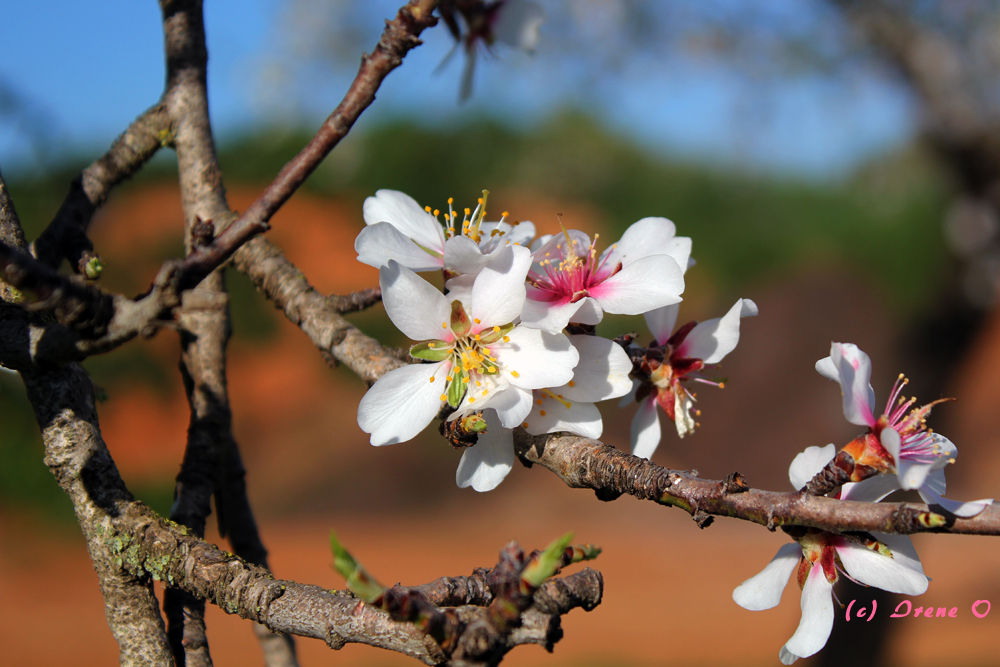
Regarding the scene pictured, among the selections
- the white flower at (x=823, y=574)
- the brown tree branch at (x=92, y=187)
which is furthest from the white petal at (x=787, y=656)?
the brown tree branch at (x=92, y=187)

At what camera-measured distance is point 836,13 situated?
145 inches

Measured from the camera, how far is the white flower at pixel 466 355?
2.23ft

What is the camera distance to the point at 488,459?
0.76 meters

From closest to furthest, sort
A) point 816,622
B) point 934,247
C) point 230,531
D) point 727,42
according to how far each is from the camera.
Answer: point 816,622 < point 230,531 < point 727,42 < point 934,247

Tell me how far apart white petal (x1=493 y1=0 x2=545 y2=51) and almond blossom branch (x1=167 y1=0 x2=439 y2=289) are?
1.41ft

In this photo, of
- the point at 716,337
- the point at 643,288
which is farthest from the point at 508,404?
the point at 716,337

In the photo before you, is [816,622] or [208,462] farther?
[208,462]

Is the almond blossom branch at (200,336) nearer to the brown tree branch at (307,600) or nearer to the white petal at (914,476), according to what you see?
the brown tree branch at (307,600)

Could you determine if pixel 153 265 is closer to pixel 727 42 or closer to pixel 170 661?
pixel 727 42

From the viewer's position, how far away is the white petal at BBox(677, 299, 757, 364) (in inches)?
31.5

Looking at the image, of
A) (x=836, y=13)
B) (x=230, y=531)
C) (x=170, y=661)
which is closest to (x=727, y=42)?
(x=836, y=13)

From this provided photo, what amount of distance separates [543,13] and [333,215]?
8.68 metres

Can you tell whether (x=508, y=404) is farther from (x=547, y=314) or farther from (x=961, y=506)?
(x=961, y=506)

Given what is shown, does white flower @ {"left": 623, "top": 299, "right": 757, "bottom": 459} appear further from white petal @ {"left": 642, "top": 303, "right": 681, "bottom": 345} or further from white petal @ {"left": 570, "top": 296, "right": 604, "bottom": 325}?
white petal @ {"left": 570, "top": 296, "right": 604, "bottom": 325}
